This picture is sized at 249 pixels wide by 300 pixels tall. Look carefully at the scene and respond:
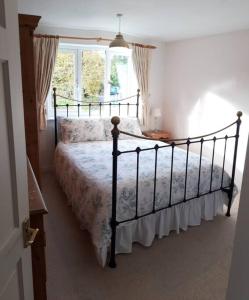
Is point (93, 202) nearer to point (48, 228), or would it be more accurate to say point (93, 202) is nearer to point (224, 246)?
point (48, 228)

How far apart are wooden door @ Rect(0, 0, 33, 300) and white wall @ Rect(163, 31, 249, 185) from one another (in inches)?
129

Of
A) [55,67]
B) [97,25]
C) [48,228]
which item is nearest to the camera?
[48,228]

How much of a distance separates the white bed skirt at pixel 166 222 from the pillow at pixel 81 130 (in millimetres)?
1808

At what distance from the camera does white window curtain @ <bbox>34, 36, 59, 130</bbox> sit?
3791mm

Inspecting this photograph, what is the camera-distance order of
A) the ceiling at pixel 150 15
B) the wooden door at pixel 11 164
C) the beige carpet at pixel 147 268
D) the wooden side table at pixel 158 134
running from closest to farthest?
the wooden door at pixel 11 164 < the beige carpet at pixel 147 268 < the ceiling at pixel 150 15 < the wooden side table at pixel 158 134

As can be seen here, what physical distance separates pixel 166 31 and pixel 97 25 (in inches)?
38.8

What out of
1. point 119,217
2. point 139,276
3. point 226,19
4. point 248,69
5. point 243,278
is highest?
point 226,19

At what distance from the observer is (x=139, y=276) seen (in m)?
2.13

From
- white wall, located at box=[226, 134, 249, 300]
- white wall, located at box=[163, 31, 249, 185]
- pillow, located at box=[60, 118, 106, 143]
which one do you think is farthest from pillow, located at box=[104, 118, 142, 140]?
white wall, located at box=[226, 134, 249, 300]

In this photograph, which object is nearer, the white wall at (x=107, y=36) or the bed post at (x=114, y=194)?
the bed post at (x=114, y=194)

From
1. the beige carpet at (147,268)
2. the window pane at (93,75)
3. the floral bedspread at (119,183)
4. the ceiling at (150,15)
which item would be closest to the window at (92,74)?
the window pane at (93,75)

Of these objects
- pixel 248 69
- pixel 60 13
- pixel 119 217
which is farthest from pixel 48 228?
pixel 248 69

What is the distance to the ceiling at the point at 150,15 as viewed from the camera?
260 centimetres

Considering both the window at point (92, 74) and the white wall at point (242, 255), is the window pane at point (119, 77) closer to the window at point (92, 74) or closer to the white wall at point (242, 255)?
the window at point (92, 74)
